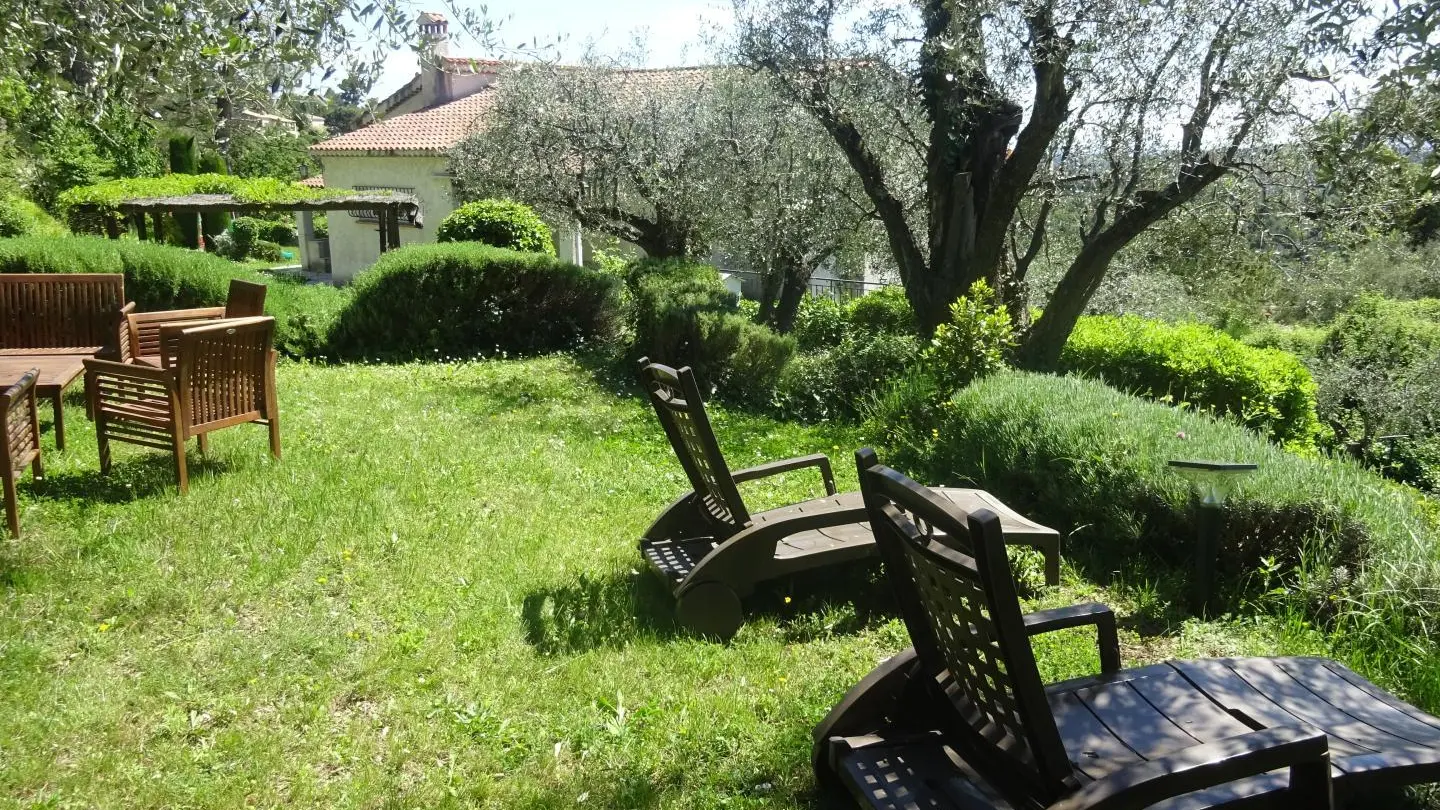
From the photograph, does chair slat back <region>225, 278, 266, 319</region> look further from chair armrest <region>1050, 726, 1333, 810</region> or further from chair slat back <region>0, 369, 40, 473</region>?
chair armrest <region>1050, 726, 1333, 810</region>

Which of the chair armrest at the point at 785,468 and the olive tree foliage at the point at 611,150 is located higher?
the olive tree foliage at the point at 611,150

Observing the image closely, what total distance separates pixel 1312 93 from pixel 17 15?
9.40m

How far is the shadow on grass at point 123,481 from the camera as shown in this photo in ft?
18.7

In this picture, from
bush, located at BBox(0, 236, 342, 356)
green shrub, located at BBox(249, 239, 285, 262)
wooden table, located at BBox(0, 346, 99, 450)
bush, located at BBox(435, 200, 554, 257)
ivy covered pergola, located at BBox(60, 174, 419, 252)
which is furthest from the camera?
green shrub, located at BBox(249, 239, 285, 262)

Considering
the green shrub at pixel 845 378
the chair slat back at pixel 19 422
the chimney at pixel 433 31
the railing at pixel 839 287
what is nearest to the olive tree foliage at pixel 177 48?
the chimney at pixel 433 31

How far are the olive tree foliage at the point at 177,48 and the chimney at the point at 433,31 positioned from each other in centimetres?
7

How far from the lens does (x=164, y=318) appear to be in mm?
7629

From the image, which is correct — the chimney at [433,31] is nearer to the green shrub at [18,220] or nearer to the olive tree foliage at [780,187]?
the olive tree foliage at [780,187]

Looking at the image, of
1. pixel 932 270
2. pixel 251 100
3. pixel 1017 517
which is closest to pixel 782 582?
pixel 1017 517

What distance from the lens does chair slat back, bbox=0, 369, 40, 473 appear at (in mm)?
4684

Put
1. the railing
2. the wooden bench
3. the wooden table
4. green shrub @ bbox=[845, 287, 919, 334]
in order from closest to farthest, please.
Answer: the wooden table → the wooden bench → green shrub @ bbox=[845, 287, 919, 334] → the railing

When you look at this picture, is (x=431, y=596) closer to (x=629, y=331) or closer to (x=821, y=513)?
(x=821, y=513)

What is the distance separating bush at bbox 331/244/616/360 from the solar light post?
980 cm

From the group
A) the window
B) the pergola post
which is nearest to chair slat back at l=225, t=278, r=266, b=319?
the pergola post
